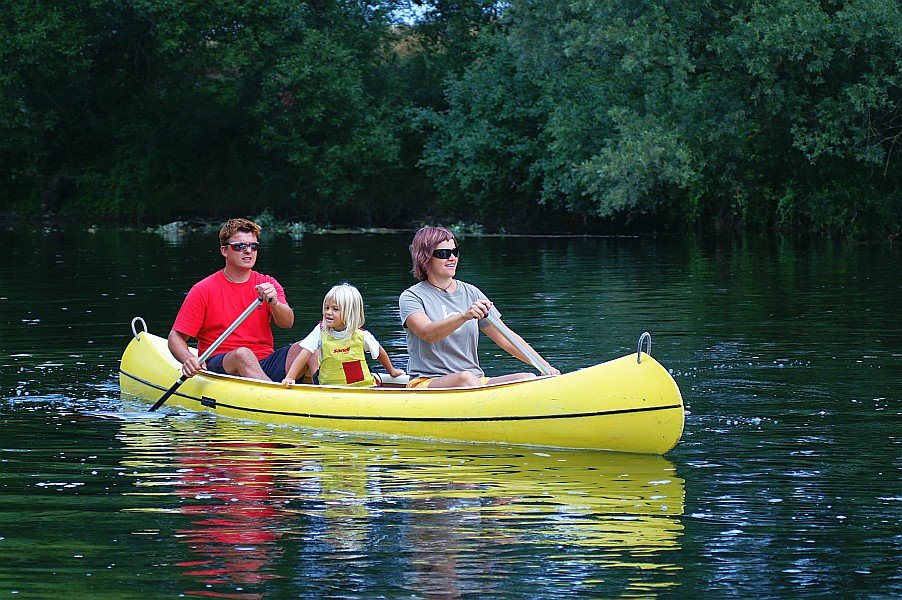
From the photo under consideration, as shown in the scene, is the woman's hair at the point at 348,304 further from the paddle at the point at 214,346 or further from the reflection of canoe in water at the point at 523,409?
the paddle at the point at 214,346

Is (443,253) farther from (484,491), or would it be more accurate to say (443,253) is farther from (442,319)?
(484,491)

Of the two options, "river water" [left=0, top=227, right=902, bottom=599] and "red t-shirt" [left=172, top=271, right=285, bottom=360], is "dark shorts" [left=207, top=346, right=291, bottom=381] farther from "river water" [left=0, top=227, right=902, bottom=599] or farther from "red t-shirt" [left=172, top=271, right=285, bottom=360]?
"river water" [left=0, top=227, right=902, bottom=599]

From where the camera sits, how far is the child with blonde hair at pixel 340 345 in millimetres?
8688

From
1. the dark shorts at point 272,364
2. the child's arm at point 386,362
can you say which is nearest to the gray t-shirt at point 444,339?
the child's arm at point 386,362

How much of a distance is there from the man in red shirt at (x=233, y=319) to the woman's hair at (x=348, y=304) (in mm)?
630

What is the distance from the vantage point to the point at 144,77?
41.2 meters

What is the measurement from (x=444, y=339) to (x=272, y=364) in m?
1.64

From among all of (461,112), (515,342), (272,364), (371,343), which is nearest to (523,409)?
(515,342)

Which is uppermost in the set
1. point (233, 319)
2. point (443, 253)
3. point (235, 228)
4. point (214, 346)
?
point (235, 228)

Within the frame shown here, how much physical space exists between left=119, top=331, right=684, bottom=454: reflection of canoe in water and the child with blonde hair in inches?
8.8

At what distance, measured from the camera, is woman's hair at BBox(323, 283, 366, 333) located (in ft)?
28.5

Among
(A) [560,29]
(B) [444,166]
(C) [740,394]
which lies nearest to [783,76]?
(A) [560,29]

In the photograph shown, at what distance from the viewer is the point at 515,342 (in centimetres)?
824

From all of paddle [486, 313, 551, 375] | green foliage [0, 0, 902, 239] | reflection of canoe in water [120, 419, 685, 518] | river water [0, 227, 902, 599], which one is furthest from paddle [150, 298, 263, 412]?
green foliage [0, 0, 902, 239]
